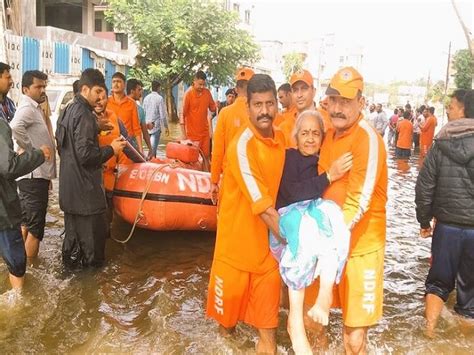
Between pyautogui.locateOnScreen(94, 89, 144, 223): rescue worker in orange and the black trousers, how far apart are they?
0.77 meters

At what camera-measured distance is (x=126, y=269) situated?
16.8 ft

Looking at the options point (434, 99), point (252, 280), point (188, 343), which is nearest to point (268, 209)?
point (252, 280)

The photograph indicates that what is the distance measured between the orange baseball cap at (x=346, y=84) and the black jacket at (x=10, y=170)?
2.24 metres

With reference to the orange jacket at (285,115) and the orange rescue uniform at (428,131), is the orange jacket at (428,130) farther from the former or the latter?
the orange jacket at (285,115)

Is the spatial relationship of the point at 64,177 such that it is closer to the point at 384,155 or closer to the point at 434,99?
the point at 384,155

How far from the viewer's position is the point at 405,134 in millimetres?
14883

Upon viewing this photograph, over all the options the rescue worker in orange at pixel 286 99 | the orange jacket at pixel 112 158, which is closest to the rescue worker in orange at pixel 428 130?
the rescue worker in orange at pixel 286 99

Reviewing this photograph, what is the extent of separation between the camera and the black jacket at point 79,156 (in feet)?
14.0

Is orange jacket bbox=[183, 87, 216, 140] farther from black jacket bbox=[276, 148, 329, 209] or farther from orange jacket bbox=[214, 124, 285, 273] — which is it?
black jacket bbox=[276, 148, 329, 209]

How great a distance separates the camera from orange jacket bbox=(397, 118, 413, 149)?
14573 mm

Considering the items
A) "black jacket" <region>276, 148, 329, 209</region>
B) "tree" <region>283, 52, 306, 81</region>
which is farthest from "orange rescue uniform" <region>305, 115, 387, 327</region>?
"tree" <region>283, 52, 306, 81</region>

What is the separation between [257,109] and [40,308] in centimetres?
249

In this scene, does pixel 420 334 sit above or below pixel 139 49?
below

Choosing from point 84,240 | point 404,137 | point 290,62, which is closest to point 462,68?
point 290,62
